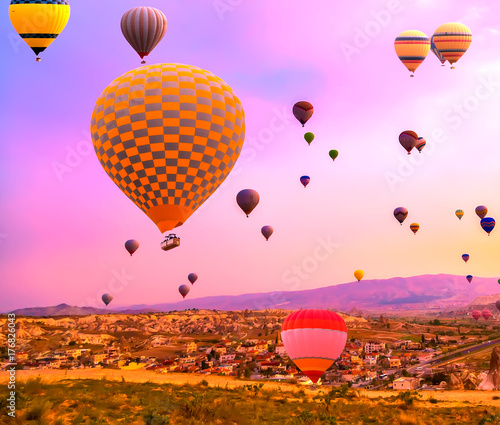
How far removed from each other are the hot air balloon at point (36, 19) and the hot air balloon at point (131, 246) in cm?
→ 2710

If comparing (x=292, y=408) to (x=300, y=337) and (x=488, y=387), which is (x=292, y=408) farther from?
(x=488, y=387)

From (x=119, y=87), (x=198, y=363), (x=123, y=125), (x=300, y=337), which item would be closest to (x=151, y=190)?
(x=123, y=125)

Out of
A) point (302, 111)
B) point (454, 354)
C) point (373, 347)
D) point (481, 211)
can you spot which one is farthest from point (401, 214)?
Result: point (373, 347)

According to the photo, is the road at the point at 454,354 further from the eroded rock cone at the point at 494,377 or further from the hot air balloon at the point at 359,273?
the eroded rock cone at the point at 494,377

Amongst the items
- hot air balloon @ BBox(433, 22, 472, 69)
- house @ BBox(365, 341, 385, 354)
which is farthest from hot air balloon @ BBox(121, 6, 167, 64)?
house @ BBox(365, 341, 385, 354)

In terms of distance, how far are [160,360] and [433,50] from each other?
60.4 metres

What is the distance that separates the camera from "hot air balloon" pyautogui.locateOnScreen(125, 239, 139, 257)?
56.5 metres

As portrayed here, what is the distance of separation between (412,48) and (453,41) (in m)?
3.53

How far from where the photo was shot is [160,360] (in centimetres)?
9000

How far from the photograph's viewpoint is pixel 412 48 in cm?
4531

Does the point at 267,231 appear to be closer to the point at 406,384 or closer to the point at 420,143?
the point at 420,143

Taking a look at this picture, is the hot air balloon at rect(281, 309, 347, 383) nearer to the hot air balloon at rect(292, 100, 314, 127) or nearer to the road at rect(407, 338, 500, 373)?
the hot air balloon at rect(292, 100, 314, 127)

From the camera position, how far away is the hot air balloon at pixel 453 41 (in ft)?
152

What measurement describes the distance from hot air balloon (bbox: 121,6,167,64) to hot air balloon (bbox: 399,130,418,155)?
83.0 ft
